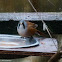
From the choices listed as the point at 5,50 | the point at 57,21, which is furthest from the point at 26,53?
the point at 57,21

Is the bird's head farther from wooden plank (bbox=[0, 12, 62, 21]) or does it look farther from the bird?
wooden plank (bbox=[0, 12, 62, 21])

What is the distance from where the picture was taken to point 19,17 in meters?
2.38

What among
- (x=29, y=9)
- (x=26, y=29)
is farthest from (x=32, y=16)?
(x=26, y=29)

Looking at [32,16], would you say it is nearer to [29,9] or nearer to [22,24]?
[29,9]

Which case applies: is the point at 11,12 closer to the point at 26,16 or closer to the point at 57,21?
the point at 26,16

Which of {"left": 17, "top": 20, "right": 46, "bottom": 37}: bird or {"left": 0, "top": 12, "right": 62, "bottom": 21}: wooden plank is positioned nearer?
{"left": 17, "top": 20, "right": 46, "bottom": 37}: bird

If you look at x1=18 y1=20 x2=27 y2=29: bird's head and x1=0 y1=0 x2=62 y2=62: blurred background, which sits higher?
x1=0 y1=0 x2=62 y2=62: blurred background

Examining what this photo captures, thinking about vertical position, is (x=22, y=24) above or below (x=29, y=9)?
below

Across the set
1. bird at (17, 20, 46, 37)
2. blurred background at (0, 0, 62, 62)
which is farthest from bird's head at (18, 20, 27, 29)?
blurred background at (0, 0, 62, 62)

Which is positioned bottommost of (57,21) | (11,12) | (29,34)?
(29,34)

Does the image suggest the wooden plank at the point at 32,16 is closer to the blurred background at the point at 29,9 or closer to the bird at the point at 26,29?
the blurred background at the point at 29,9

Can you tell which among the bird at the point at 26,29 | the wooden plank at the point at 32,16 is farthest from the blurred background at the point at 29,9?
the bird at the point at 26,29

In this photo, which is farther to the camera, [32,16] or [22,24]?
[32,16]

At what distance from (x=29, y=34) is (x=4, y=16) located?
0.59 meters
